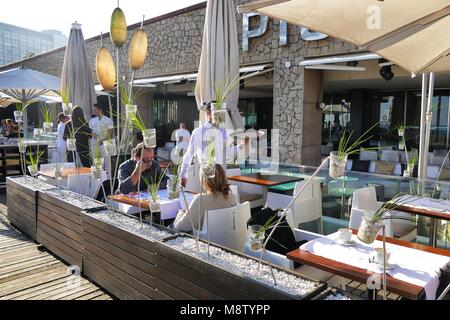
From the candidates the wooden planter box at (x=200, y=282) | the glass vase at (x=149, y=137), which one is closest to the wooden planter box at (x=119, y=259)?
the wooden planter box at (x=200, y=282)

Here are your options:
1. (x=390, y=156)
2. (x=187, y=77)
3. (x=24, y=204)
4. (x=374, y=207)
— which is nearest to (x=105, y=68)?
(x=24, y=204)

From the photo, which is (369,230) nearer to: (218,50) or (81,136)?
(218,50)

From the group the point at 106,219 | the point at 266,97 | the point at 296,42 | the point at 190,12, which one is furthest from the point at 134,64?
the point at 266,97

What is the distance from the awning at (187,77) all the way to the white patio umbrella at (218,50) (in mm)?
1689

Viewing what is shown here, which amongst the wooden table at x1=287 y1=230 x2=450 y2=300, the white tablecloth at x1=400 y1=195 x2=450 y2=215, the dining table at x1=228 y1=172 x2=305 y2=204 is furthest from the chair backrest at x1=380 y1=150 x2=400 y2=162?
the wooden table at x1=287 y1=230 x2=450 y2=300

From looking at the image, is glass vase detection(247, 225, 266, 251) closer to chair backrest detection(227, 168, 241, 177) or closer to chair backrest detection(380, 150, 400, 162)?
chair backrest detection(227, 168, 241, 177)

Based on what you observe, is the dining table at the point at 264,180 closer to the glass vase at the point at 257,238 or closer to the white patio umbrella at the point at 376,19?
the white patio umbrella at the point at 376,19

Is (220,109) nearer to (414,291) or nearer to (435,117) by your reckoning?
(414,291)

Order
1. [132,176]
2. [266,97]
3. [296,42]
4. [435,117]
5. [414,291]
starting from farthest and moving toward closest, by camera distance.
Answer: [266,97] < [435,117] < [296,42] < [132,176] < [414,291]

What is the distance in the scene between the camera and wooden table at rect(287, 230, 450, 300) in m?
1.82

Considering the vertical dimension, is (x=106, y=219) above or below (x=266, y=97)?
below

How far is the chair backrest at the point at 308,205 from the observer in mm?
3906

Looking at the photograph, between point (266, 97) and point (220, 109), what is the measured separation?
12.6 m

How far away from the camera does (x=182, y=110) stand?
16.5m
